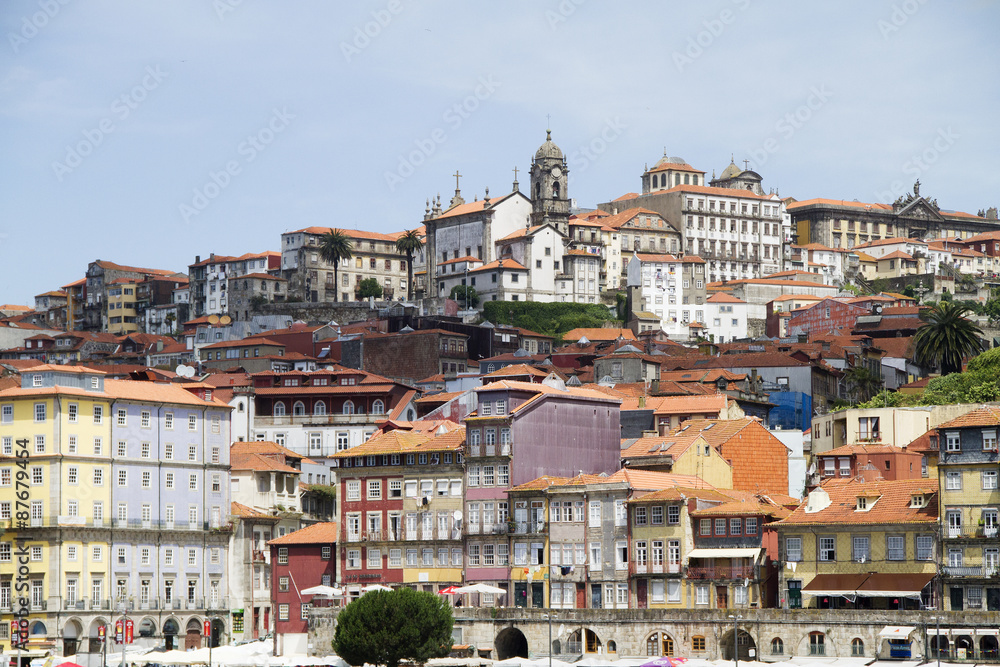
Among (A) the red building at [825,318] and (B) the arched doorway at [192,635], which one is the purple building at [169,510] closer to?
(B) the arched doorway at [192,635]

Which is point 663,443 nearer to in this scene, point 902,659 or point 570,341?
point 902,659

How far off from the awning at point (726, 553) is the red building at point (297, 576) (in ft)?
75.0

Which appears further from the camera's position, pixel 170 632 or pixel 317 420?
pixel 317 420

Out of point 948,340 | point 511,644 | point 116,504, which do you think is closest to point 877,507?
point 511,644

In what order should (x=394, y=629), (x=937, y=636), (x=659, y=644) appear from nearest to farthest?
(x=937, y=636), (x=394, y=629), (x=659, y=644)

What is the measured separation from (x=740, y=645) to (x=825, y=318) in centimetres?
9518

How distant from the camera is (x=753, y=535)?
86938 mm

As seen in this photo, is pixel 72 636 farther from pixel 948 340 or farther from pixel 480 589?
pixel 948 340

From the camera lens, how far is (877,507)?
85.7 meters

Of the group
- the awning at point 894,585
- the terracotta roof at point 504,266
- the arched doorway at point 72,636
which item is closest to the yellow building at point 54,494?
the arched doorway at point 72,636

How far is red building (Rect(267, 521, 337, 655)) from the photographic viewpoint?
9800 cm

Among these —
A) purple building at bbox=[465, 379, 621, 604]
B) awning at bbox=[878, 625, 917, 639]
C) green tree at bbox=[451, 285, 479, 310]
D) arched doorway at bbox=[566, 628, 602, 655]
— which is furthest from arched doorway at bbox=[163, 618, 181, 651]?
green tree at bbox=[451, 285, 479, 310]

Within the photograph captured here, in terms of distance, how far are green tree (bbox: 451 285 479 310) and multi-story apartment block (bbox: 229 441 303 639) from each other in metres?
73.1

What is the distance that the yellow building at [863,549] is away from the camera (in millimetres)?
82375
